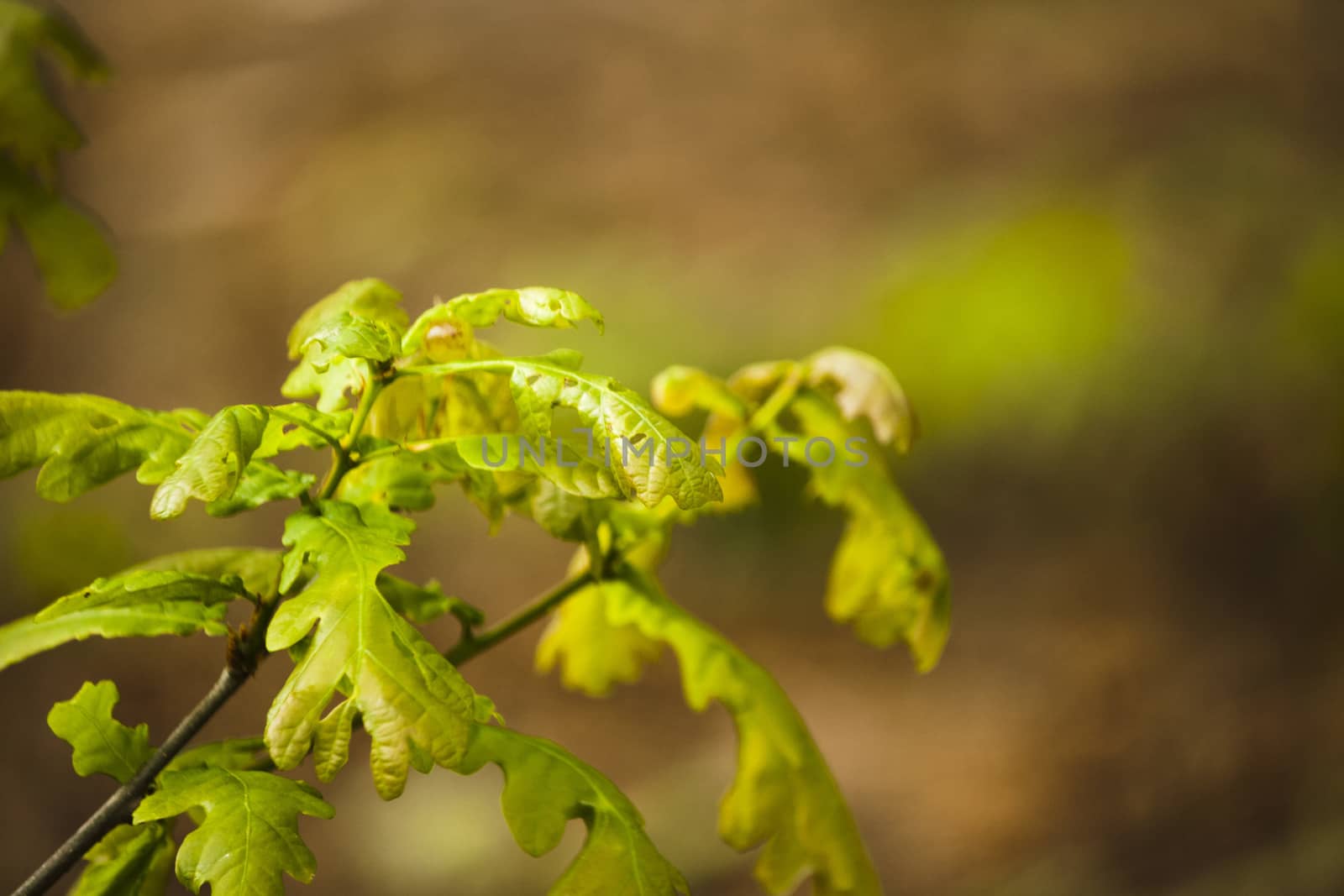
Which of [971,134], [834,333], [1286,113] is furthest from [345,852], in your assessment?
[1286,113]

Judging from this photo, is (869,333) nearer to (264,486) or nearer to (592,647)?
(592,647)

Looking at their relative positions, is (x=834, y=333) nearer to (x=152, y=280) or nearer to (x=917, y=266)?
(x=917, y=266)

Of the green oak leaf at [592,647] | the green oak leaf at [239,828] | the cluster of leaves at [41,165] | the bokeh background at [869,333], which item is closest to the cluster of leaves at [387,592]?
the green oak leaf at [239,828]

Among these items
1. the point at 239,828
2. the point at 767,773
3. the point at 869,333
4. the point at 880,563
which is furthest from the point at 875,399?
the point at 869,333

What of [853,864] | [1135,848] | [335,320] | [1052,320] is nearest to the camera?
[335,320]

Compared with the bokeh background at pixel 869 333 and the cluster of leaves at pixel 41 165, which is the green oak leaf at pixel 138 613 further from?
the bokeh background at pixel 869 333

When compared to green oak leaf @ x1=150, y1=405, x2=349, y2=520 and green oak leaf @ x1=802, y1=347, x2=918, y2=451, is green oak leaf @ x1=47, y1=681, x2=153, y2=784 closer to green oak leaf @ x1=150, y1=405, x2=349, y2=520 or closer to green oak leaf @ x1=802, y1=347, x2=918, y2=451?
green oak leaf @ x1=150, y1=405, x2=349, y2=520
